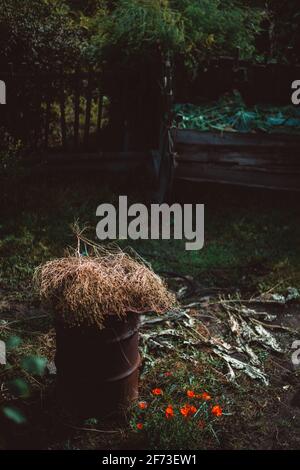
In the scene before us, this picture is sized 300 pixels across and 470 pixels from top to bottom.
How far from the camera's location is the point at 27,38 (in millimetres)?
7953

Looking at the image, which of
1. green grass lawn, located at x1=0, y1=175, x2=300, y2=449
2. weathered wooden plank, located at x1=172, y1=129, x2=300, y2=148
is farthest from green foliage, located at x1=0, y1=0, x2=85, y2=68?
weathered wooden plank, located at x1=172, y1=129, x2=300, y2=148

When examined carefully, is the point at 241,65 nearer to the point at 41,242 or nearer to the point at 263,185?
the point at 263,185

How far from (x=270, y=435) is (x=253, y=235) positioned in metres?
3.42

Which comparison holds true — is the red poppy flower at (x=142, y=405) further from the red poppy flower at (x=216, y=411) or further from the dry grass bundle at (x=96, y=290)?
the dry grass bundle at (x=96, y=290)

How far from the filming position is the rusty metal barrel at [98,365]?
3871 mm

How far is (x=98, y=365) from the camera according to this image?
13.0 feet

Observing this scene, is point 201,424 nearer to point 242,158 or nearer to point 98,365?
point 98,365

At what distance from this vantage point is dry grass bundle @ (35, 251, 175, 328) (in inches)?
147

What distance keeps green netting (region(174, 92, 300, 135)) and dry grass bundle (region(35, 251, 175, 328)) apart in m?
4.14

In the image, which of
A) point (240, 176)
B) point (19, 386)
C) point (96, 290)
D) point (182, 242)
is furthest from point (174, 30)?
point (19, 386)

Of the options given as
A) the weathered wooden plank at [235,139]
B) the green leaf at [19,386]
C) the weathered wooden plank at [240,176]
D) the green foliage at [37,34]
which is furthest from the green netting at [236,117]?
the green leaf at [19,386]

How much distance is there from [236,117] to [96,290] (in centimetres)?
505

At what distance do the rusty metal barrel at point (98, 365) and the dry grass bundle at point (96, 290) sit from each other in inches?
3.8

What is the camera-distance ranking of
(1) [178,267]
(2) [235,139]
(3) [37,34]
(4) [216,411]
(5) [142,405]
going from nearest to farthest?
(4) [216,411], (5) [142,405], (1) [178,267], (2) [235,139], (3) [37,34]
